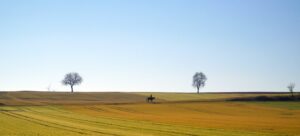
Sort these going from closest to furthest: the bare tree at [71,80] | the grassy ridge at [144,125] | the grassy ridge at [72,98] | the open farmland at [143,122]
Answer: the grassy ridge at [144,125], the open farmland at [143,122], the grassy ridge at [72,98], the bare tree at [71,80]

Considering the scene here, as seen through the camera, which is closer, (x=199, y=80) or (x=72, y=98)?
(x=72, y=98)

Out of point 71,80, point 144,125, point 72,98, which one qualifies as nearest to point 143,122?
point 144,125

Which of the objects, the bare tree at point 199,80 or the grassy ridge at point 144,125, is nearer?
the grassy ridge at point 144,125

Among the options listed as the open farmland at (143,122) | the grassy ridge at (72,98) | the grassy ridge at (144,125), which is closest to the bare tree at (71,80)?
the grassy ridge at (72,98)

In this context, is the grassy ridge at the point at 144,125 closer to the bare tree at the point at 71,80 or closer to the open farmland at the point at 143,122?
the open farmland at the point at 143,122

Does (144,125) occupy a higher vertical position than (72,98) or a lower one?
→ lower

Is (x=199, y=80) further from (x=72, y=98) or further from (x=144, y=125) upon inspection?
(x=144, y=125)

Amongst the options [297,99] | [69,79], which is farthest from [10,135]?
[69,79]

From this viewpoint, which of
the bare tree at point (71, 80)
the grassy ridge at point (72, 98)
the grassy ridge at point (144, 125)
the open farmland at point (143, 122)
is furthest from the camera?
the bare tree at point (71, 80)

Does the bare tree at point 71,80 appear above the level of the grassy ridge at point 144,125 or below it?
above

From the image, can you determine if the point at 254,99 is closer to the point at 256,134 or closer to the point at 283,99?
the point at 283,99

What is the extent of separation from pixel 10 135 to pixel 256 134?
14.4 m

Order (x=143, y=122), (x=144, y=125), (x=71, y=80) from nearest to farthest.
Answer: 1. (x=144, y=125)
2. (x=143, y=122)
3. (x=71, y=80)

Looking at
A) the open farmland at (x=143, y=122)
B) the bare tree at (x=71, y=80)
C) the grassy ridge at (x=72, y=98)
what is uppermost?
the bare tree at (x=71, y=80)
